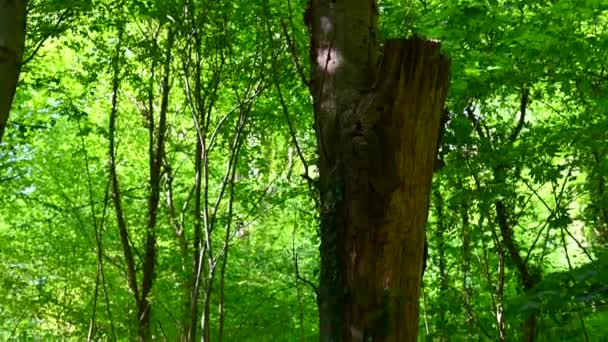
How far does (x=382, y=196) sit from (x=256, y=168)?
555 cm

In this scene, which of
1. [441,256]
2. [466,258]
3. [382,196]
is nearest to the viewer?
[382,196]

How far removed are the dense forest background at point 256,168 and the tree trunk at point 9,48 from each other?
1219 mm

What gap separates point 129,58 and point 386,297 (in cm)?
590

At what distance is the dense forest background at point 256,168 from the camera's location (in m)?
Result: 4.58

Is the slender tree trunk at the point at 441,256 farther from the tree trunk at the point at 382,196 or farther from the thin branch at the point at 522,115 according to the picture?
the tree trunk at the point at 382,196

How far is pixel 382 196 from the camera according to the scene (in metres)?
1.75

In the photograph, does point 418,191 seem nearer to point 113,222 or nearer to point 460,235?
point 460,235

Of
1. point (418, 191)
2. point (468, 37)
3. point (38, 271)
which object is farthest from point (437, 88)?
point (38, 271)

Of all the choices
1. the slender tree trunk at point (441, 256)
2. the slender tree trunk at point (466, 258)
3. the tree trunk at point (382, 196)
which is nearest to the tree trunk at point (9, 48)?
the tree trunk at point (382, 196)

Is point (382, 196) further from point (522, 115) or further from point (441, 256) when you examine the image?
point (441, 256)

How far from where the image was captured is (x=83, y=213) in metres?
9.15

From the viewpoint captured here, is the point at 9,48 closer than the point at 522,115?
Yes

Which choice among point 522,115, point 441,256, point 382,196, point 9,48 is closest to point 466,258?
point 441,256

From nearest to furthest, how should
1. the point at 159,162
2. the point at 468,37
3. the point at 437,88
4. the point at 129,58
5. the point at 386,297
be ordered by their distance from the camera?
the point at 386,297 → the point at 437,88 → the point at 468,37 → the point at 129,58 → the point at 159,162
